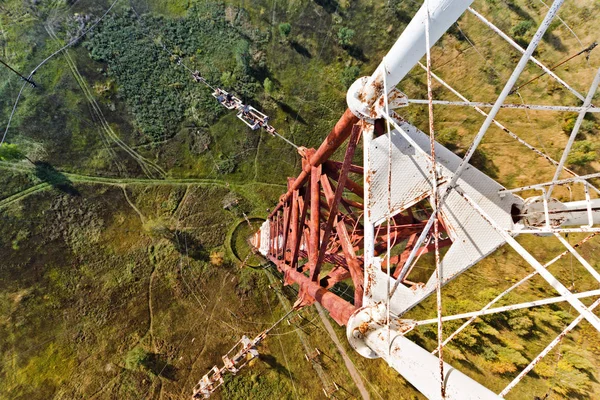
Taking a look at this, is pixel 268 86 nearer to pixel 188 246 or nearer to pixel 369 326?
pixel 188 246

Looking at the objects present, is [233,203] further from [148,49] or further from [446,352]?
[446,352]

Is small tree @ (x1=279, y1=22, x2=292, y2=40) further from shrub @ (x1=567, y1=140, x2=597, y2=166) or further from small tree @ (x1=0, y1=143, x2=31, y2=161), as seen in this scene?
shrub @ (x1=567, y1=140, x2=597, y2=166)

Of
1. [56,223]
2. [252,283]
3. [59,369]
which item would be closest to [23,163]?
[56,223]

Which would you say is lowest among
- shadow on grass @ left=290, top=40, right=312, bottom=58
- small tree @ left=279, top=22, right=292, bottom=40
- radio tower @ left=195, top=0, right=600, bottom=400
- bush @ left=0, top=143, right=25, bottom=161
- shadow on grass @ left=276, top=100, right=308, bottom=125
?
radio tower @ left=195, top=0, right=600, bottom=400

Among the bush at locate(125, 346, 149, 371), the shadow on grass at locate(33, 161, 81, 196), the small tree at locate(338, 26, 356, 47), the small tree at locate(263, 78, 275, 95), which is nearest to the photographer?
the bush at locate(125, 346, 149, 371)

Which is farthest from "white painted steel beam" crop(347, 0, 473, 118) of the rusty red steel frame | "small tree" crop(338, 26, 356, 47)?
"small tree" crop(338, 26, 356, 47)

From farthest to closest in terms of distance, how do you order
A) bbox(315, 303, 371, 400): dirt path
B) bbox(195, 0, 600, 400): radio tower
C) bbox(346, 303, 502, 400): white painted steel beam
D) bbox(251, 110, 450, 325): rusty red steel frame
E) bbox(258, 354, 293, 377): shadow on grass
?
bbox(258, 354, 293, 377): shadow on grass
bbox(315, 303, 371, 400): dirt path
bbox(251, 110, 450, 325): rusty red steel frame
bbox(195, 0, 600, 400): radio tower
bbox(346, 303, 502, 400): white painted steel beam

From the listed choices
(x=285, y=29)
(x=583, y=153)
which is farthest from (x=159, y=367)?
(x=583, y=153)

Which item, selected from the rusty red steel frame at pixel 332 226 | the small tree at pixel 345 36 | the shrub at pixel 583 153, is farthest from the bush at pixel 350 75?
the shrub at pixel 583 153
